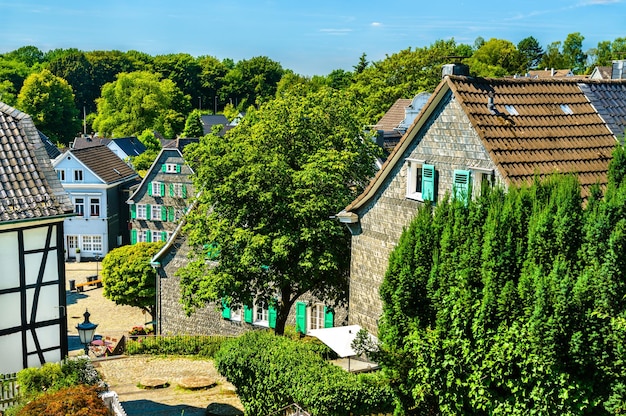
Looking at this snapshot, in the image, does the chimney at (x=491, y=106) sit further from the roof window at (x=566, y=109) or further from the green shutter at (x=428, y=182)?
the roof window at (x=566, y=109)

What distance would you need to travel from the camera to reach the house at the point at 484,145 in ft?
63.0

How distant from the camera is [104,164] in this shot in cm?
6222

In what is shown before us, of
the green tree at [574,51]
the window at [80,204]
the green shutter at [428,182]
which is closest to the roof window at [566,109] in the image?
the green shutter at [428,182]

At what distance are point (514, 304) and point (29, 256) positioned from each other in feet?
36.3

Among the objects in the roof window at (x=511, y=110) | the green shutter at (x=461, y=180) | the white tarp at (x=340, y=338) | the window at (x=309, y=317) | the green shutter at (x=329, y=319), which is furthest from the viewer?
the window at (x=309, y=317)

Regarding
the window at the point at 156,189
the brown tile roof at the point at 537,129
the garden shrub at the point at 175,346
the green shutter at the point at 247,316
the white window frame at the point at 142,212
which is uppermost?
the brown tile roof at the point at 537,129

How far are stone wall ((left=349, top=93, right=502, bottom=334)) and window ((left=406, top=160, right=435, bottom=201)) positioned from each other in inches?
6.1

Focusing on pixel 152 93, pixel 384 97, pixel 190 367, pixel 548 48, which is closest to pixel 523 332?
pixel 190 367

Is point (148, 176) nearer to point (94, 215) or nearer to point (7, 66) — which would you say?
point (94, 215)

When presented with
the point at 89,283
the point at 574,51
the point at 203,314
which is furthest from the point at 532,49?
the point at 203,314

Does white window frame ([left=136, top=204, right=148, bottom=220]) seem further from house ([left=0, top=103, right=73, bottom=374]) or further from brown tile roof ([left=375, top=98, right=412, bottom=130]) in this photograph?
house ([left=0, top=103, right=73, bottom=374])

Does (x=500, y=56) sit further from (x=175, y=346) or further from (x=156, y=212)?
(x=175, y=346)

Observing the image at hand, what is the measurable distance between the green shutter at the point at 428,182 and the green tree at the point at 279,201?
5.37m

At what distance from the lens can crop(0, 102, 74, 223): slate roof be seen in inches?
692
